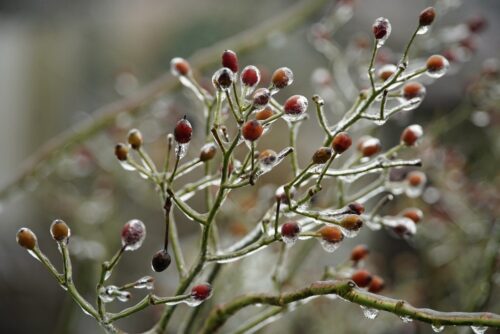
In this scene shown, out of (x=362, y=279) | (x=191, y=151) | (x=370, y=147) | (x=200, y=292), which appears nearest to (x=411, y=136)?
Result: (x=370, y=147)

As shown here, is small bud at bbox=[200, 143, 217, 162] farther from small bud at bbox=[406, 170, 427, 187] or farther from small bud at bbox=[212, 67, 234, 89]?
small bud at bbox=[406, 170, 427, 187]

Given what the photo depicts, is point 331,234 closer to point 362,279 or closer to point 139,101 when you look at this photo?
point 362,279

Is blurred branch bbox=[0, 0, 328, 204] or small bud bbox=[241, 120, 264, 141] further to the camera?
blurred branch bbox=[0, 0, 328, 204]

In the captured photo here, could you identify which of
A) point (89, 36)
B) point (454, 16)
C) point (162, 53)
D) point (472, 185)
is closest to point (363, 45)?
point (472, 185)

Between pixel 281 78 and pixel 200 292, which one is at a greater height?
pixel 281 78

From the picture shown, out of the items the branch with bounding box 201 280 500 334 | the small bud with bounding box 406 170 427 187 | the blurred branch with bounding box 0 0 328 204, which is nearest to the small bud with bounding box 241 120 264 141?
the branch with bounding box 201 280 500 334

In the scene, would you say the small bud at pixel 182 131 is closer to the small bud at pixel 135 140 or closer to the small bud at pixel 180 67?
the small bud at pixel 135 140
